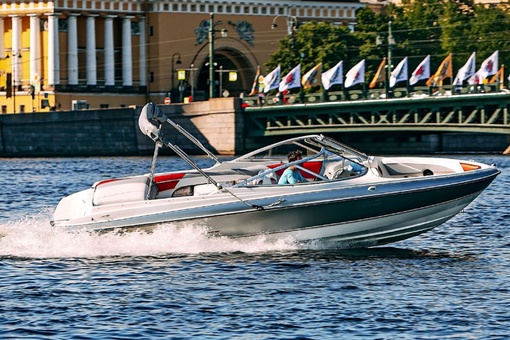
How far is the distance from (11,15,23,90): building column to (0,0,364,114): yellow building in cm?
7

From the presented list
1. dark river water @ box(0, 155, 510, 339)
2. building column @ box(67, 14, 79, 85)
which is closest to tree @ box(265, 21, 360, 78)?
building column @ box(67, 14, 79, 85)

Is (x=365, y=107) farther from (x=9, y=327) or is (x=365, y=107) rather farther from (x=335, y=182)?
(x=9, y=327)

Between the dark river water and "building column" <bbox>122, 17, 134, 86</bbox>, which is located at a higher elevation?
"building column" <bbox>122, 17, 134, 86</bbox>

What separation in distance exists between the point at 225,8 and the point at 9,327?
92.3 meters

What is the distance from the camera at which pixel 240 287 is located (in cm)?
2319

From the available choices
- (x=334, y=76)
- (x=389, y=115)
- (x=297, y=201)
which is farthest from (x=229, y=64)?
(x=297, y=201)

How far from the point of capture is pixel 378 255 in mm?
26438

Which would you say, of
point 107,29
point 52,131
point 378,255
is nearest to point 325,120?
point 52,131

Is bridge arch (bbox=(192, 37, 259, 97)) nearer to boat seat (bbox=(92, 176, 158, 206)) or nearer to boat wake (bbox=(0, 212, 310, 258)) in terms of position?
boat seat (bbox=(92, 176, 158, 206))

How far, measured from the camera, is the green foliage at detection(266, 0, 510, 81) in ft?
329

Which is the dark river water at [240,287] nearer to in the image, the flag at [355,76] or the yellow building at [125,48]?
the flag at [355,76]

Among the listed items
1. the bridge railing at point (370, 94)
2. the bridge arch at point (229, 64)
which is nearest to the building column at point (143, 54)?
the bridge arch at point (229, 64)

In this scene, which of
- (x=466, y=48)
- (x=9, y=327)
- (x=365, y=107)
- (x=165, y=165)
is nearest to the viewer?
(x=9, y=327)

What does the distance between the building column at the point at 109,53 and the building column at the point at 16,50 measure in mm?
5952
